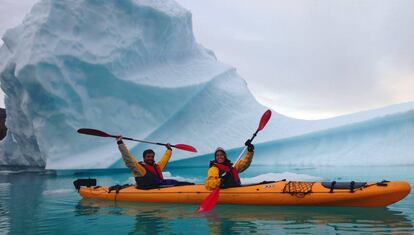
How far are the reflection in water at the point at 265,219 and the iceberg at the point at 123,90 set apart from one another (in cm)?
648

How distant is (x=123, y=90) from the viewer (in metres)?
12.0

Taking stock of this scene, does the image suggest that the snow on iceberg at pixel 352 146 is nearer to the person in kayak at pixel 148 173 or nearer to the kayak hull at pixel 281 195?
the person in kayak at pixel 148 173

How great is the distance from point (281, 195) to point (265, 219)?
0.87m

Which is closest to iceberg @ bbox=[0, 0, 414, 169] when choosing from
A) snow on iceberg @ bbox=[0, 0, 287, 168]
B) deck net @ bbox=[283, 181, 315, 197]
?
snow on iceberg @ bbox=[0, 0, 287, 168]

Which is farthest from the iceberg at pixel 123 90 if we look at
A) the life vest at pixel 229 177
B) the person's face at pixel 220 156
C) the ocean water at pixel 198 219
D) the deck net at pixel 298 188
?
the deck net at pixel 298 188

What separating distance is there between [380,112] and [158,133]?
6435mm

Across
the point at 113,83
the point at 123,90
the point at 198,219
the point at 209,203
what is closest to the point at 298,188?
the point at 209,203

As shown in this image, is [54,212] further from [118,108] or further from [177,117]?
[177,117]

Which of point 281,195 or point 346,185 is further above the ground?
point 346,185

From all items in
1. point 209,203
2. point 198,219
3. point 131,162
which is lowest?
point 198,219

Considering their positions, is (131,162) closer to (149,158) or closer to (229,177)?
(149,158)

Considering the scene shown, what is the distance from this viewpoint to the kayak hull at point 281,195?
4.74 m

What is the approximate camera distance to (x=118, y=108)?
12.0m

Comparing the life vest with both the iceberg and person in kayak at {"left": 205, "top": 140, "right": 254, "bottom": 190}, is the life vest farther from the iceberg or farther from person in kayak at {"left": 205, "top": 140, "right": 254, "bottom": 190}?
the iceberg
